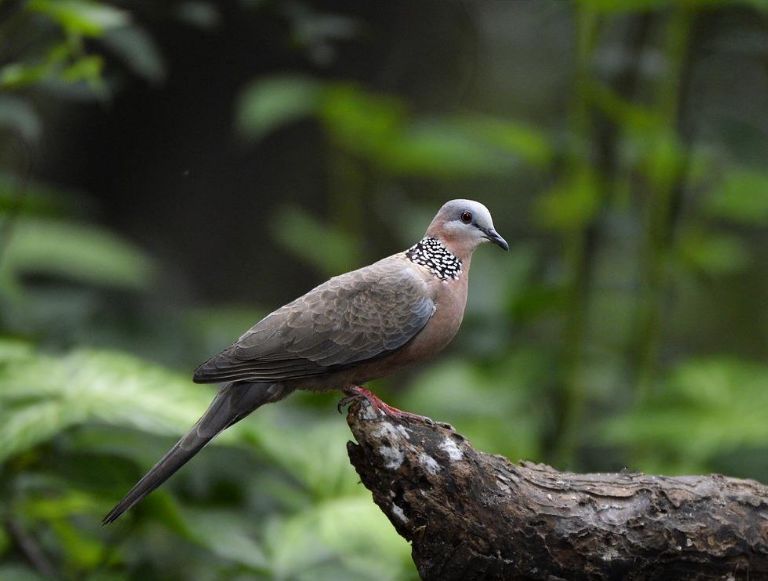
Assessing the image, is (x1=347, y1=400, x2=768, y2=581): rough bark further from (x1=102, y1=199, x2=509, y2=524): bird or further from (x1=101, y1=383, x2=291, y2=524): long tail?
(x1=101, y1=383, x2=291, y2=524): long tail

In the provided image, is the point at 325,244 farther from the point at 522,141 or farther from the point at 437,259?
the point at 437,259

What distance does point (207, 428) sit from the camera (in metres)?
3.43

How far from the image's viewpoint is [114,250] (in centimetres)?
634

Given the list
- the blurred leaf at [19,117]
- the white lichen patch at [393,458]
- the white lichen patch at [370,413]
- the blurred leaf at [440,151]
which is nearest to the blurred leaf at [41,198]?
the blurred leaf at [19,117]

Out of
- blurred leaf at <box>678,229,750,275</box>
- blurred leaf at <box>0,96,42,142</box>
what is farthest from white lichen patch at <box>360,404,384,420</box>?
blurred leaf at <box>678,229,750,275</box>

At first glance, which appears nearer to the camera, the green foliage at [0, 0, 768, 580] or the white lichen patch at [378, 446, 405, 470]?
the white lichen patch at [378, 446, 405, 470]

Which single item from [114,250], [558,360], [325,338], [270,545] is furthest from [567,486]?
[114,250]

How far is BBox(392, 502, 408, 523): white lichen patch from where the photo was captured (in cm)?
314

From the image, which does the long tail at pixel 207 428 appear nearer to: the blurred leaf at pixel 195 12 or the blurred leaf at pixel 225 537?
the blurred leaf at pixel 225 537

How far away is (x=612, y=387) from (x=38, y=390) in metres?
3.61

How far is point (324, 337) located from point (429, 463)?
65 centimetres

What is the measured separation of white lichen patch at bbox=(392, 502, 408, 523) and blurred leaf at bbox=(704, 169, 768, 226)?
12.2ft

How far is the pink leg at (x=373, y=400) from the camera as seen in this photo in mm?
3271

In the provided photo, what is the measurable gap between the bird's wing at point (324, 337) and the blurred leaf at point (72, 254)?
2738 millimetres
